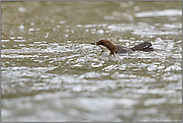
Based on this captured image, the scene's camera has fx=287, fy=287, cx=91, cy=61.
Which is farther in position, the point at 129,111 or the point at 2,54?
the point at 2,54

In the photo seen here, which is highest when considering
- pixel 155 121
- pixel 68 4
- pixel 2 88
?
pixel 68 4

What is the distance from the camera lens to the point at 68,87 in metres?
6.25

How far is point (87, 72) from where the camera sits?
7125 mm

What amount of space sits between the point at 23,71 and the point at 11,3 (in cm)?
1229

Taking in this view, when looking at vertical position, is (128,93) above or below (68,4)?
below

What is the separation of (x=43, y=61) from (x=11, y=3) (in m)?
11.5

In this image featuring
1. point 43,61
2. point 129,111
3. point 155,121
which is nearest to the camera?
point 155,121

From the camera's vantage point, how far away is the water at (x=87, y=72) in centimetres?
532

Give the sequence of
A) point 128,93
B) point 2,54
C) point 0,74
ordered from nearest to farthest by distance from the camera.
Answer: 1. point 128,93
2. point 0,74
3. point 2,54

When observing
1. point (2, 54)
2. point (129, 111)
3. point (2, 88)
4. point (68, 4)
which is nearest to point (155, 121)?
point (129, 111)

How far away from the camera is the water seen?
532 cm

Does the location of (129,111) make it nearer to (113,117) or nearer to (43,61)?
(113,117)

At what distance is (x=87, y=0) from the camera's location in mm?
18859

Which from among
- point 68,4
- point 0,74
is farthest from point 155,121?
point 68,4
